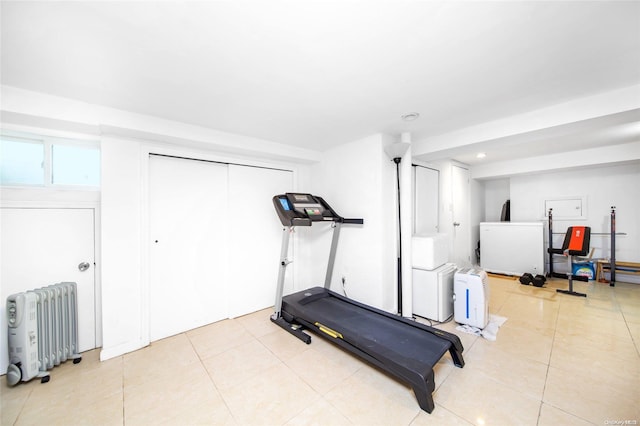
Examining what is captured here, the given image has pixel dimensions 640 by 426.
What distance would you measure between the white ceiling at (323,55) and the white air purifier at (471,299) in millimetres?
1735

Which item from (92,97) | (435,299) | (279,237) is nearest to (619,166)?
(435,299)

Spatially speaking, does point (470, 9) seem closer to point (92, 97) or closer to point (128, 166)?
point (92, 97)

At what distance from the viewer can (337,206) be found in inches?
134

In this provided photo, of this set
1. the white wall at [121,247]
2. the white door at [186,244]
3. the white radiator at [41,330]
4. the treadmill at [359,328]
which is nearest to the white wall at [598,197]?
the treadmill at [359,328]

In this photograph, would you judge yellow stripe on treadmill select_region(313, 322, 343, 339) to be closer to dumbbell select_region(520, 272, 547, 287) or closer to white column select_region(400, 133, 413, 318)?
white column select_region(400, 133, 413, 318)

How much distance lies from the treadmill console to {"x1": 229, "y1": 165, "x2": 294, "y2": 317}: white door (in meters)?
0.60

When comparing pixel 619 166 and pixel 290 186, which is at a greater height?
pixel 619 166

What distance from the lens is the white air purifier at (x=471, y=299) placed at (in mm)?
2611

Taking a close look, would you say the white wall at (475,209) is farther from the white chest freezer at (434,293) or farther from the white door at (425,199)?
the white chest freezer at (434,293)

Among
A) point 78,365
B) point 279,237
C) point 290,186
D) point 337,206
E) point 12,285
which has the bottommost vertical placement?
point 78,365

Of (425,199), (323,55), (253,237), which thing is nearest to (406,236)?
(425,199)

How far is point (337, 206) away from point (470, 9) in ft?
8.16

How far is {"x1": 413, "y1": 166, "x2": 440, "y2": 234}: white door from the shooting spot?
11.8ft

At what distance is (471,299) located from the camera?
2.67 m
